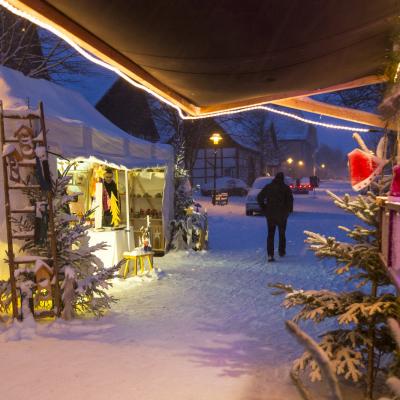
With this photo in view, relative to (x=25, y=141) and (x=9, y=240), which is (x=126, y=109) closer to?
(x=25, y=141)

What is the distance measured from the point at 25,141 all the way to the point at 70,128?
1.42m

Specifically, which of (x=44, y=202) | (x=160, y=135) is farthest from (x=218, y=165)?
(x=44, y=202)

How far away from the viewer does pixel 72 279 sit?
5.89 meters

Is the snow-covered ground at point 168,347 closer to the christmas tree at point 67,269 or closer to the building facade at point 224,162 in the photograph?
the christmas tree at point 67,269

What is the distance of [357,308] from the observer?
11.5ft

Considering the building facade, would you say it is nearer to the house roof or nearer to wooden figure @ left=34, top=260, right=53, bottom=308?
the house roof

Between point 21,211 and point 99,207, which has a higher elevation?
point 21,211

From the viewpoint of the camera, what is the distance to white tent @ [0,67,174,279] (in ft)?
21.7

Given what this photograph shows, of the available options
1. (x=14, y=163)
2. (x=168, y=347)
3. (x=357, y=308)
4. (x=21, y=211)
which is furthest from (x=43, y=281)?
(x=357, y=308)

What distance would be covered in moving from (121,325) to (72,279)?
0.86 meters

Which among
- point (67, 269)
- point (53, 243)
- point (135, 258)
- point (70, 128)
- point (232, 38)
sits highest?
point (232, 38)

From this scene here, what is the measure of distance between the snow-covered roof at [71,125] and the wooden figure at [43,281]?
171 centimetres

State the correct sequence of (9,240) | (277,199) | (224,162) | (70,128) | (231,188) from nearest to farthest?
(9,240)
(70,128)
(277,199)
(231,188)
(224,162)

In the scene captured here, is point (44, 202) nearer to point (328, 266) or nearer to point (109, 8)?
point (109, 8)
